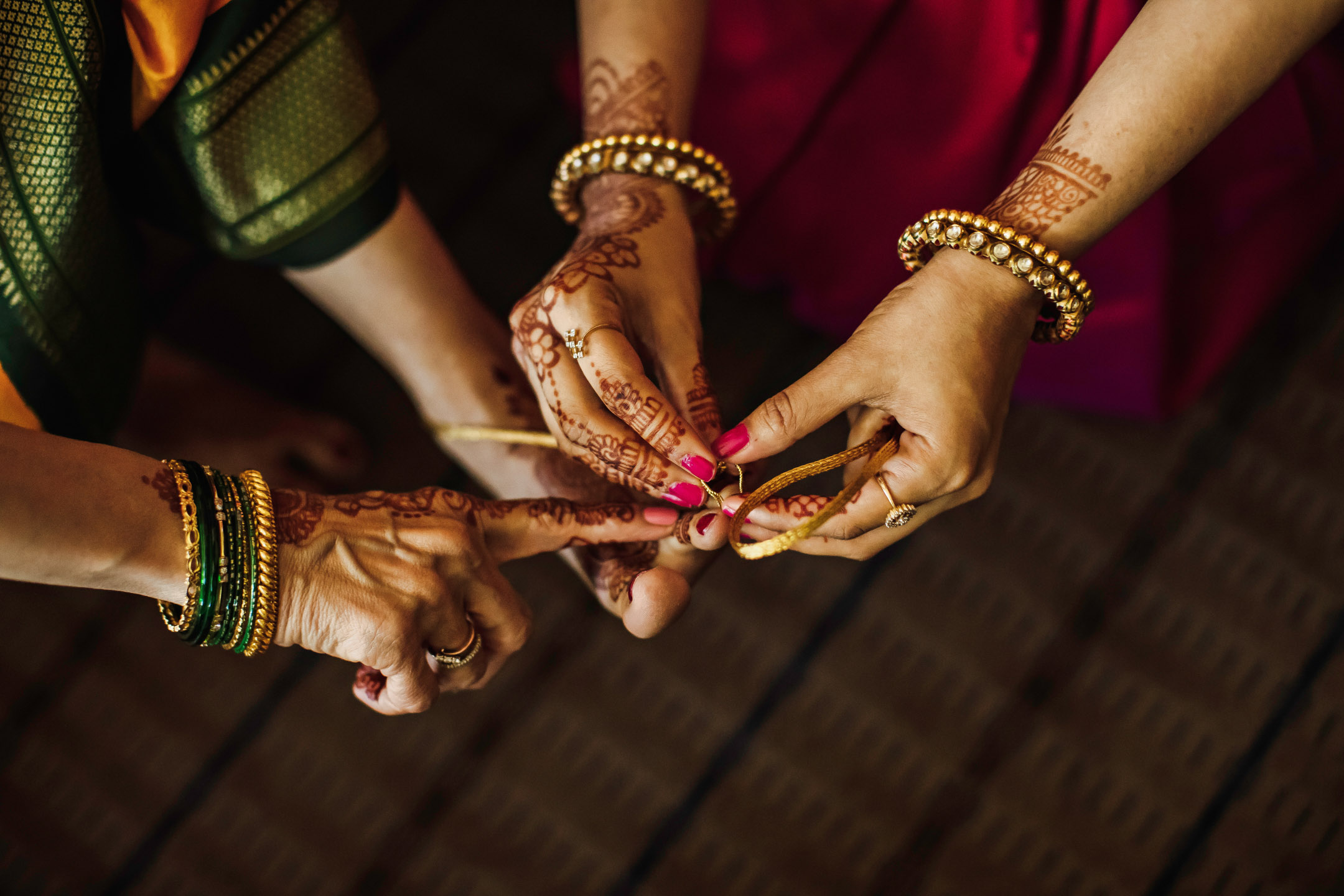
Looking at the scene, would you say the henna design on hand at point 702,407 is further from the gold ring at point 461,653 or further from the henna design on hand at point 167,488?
the henna design on hand at point 167,488

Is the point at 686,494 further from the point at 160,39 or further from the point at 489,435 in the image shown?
the point at 160,39

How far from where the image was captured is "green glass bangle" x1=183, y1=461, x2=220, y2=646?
0.68 metres

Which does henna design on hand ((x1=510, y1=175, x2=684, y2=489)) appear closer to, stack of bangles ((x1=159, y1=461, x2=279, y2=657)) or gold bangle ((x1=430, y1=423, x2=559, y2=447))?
gold bangle ((x1=430, y1=423, x2=559, y2=447))

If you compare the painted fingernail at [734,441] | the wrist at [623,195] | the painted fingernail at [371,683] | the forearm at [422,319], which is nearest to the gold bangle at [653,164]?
the wrist at [623,195]

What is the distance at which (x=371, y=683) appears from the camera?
82 centimetres

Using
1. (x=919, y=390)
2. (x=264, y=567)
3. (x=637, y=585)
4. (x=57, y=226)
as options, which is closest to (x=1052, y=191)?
(x=919, y=390)

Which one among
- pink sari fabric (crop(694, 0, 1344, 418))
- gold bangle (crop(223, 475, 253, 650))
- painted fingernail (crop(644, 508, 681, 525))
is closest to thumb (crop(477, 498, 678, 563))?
painted fingernail (crop(644, 508, 681, 525))

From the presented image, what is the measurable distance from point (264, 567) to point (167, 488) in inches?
3.9

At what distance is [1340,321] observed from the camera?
1181 millimetres

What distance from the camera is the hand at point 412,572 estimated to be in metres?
0.73

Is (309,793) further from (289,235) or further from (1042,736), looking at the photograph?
(1042,736)

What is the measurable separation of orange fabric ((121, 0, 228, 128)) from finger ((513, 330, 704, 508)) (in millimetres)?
411

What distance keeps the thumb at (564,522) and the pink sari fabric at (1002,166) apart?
470 millimetres

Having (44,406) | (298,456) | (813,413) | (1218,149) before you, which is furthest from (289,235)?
(1218,149)
